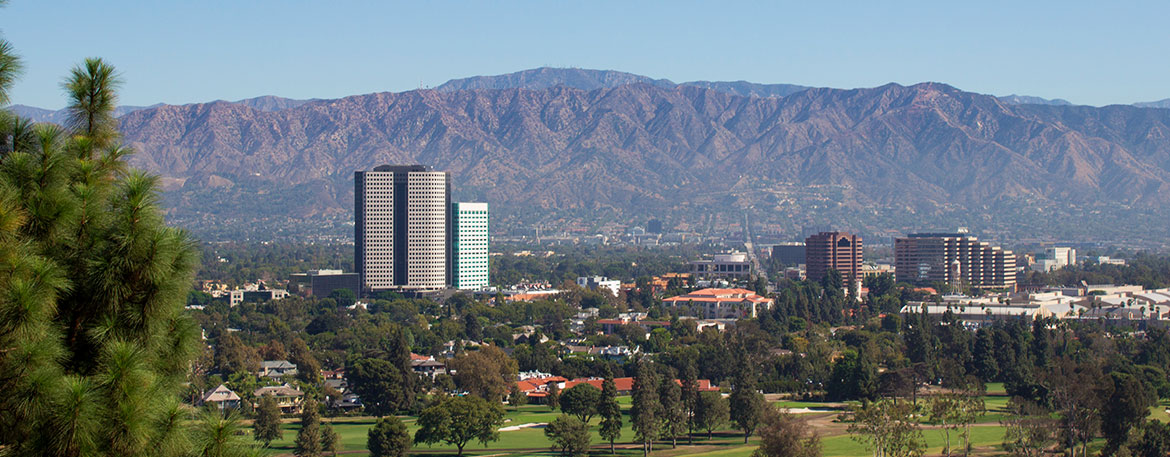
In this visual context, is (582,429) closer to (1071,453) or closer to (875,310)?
(1071,453)

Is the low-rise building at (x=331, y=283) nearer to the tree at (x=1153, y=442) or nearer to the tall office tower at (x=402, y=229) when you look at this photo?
the tall office tower at (x=402, y=229)

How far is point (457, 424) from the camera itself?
5788cm

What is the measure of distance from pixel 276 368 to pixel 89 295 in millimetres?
74944

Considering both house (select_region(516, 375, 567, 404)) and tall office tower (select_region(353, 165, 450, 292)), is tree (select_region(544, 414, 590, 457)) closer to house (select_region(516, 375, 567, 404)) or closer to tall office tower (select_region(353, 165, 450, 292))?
house (select_region(516, 375, 567, 404))

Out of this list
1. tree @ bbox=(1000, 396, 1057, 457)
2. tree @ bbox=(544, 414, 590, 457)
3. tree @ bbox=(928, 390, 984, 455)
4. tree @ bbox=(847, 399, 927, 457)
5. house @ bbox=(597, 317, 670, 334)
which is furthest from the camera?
house @ bbox=(597, 317, 670, 334)

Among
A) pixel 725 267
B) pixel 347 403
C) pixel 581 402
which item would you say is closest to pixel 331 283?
pixel 725 267

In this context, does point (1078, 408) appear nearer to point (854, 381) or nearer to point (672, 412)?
point (672, 412)

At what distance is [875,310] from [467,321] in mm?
Result: 41689

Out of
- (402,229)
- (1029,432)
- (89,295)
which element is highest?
(402,229)

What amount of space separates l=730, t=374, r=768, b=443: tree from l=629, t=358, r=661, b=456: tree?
410cm

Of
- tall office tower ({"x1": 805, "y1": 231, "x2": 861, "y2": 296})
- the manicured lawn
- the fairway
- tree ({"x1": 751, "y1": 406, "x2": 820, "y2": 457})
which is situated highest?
tall office tower ({"x1": 805, "y1": 231, "x2": 861, "y2": 296})

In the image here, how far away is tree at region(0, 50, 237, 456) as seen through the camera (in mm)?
9844

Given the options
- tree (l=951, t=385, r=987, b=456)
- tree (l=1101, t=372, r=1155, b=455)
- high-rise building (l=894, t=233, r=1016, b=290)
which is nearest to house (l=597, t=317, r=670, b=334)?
tree (l=951, t=385, r=987, b=456)

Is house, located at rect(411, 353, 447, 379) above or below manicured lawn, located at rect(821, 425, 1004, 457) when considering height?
above
